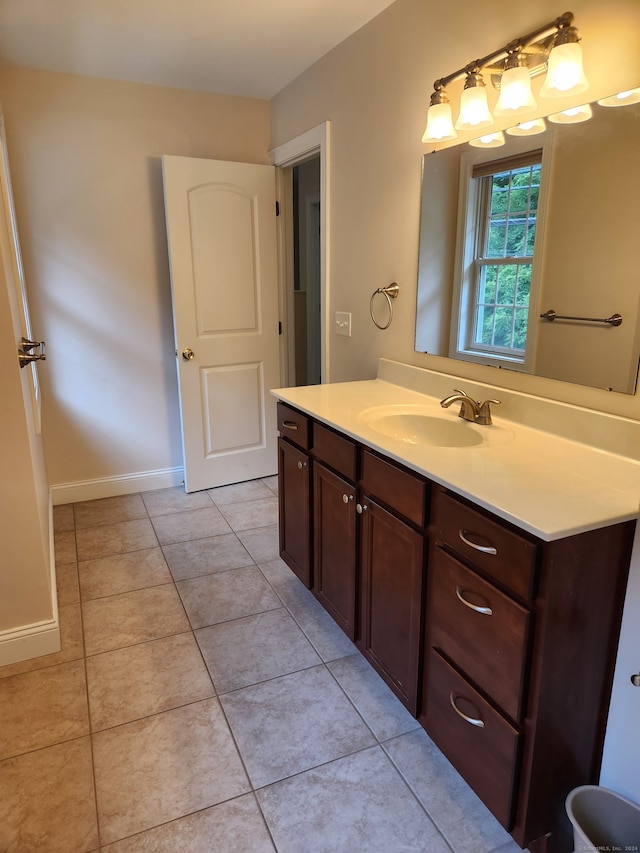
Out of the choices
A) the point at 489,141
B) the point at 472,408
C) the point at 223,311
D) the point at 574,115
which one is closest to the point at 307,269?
the point at 223,311

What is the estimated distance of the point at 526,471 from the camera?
53.7 inches

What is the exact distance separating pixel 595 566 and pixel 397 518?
1.78ft

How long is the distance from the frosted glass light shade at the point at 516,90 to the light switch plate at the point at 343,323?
→ 1292 mm

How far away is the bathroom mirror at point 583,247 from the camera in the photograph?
55.1 inches

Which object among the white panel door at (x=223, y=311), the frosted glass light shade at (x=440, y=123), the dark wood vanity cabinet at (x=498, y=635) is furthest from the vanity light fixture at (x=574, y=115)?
the white panel door at (x=223, y=311)

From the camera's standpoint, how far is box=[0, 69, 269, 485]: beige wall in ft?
9.61

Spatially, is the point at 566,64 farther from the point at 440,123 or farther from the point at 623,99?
the point at 440,123

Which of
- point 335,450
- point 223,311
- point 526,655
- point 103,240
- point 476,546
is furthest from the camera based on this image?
point 223,311

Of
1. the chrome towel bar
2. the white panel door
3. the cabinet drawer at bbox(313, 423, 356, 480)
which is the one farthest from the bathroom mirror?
the white panel door

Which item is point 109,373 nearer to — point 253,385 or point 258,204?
point 253,385

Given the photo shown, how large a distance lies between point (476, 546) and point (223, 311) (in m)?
2.52

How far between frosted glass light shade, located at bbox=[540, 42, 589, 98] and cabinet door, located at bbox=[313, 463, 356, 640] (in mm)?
1242

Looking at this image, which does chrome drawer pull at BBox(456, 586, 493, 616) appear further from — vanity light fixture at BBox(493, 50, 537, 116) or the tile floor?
vanity light fixture at BBox(493, 50, 537, 116)

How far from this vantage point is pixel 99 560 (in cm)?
271
